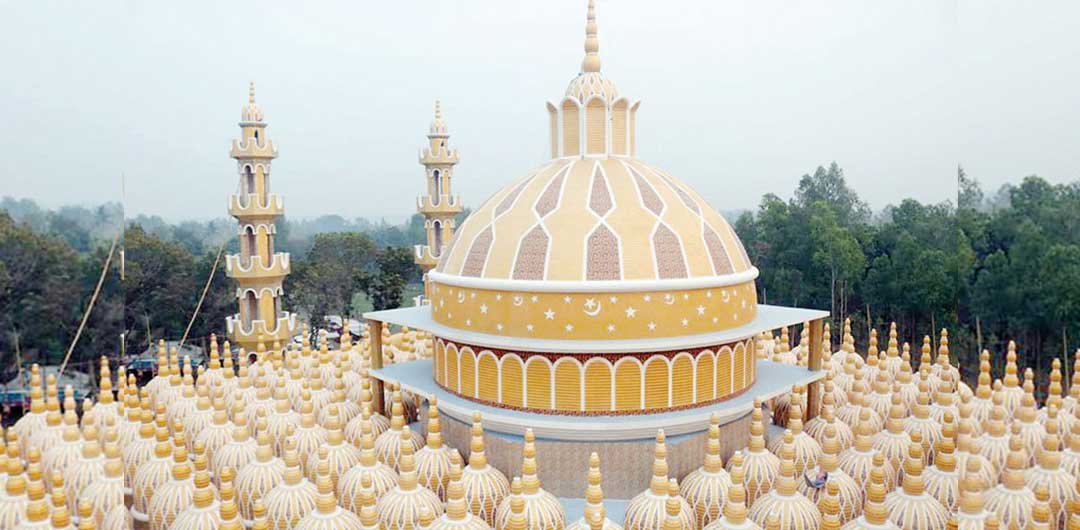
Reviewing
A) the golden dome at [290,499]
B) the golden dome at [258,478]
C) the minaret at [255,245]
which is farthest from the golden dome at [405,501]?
the minaret at [255,245]

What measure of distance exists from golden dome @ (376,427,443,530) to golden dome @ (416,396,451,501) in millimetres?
733

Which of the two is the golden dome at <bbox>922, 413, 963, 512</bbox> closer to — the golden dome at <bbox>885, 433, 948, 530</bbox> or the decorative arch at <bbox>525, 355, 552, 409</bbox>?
the golden dome at <bbox>885, 433, 948, 530</bbox>

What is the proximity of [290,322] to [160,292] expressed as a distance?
20.9 feet

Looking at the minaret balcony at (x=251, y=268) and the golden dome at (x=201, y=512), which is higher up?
the minaret balcony at (x=251, y=268)

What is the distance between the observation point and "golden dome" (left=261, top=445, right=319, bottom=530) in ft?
28.0

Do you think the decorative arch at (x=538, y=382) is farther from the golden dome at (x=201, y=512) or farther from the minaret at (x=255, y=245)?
the minaret at (x=255, y=245)

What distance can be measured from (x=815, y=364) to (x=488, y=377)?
5529mm

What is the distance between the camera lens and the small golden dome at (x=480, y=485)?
8.67 meters

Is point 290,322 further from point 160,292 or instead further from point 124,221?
point 124,221

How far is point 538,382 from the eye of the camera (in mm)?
10164

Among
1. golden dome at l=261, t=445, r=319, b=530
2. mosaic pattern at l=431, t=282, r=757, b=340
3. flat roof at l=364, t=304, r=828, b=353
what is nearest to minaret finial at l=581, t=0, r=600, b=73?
mosaic pattern at l=431, t=282, r=757, b=340

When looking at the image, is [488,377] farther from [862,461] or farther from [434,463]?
[862,461]

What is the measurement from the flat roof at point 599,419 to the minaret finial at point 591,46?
5844 mm

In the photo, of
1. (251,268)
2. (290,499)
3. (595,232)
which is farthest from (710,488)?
(251,268)
